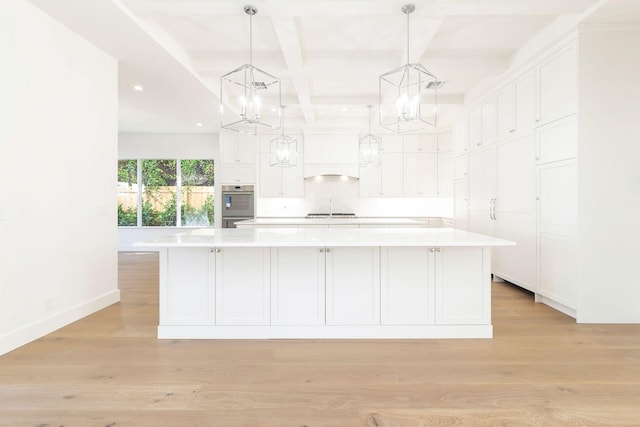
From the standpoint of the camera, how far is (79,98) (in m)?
3.44

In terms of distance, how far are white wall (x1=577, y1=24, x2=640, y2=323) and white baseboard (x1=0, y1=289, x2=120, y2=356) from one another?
4767 millimetres

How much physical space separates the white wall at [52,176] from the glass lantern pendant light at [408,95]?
2881mm

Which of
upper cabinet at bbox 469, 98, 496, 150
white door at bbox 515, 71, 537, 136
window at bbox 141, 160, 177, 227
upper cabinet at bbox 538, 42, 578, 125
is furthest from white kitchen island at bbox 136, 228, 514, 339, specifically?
window at bbox 141, 160, 177, 227

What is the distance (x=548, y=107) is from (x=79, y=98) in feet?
15.5

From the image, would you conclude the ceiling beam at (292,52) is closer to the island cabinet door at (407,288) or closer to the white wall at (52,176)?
the white wall at (52,176)

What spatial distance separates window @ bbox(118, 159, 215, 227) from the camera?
8.06 m

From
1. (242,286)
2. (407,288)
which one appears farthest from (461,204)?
(242,286)

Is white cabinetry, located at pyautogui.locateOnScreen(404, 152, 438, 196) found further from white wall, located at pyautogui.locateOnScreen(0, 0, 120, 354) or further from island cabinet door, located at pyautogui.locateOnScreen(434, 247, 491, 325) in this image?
white wall, located at pyautogui.locateOnScreen(0, 0, 120, 354)

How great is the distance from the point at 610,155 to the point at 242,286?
3.47m

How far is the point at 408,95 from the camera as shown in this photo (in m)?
2.67

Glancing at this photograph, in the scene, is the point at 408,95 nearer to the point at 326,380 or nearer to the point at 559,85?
the point at 559,85

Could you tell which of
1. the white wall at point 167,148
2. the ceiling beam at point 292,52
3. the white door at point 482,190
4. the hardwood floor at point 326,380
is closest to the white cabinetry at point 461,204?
the white door at point 482,190

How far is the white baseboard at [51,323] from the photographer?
2.67 m

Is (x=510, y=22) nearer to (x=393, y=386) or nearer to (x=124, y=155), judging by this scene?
(x=393, y=386)
